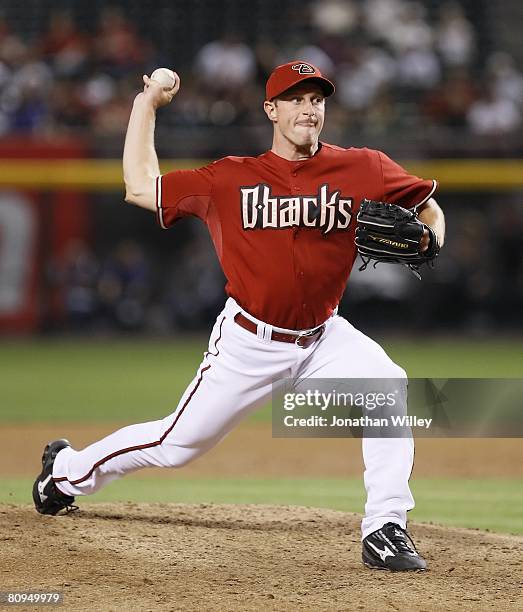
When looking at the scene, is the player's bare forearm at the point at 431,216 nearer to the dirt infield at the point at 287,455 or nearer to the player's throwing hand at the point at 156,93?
the player's throwing hand at the point at 156,93

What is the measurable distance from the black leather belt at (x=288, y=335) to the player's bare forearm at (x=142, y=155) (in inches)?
21.3

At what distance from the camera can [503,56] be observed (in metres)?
15.6

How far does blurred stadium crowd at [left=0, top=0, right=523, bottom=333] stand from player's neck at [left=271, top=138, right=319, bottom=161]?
26.8 ft

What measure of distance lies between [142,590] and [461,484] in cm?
291

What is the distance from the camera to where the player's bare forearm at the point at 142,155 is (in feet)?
13.5

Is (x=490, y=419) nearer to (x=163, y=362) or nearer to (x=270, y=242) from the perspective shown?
(x=163, y=362)

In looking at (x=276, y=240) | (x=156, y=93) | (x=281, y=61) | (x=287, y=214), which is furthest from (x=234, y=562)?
(x=281, y=61)

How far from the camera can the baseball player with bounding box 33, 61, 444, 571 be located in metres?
4.06

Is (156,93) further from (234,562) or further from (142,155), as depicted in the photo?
(234,562)

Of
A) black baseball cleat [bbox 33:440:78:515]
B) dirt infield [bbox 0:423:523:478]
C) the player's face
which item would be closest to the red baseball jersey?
the player's face

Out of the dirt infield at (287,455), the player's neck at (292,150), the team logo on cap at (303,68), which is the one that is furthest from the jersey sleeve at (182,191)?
the dirt infield at (287,455)

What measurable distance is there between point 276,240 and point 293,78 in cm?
60

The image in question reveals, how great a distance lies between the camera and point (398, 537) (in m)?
3.90

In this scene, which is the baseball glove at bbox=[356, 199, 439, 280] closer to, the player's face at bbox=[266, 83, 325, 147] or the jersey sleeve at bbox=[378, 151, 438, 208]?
the jersey sleeve at bbox=[378, 151, 438, 208]
